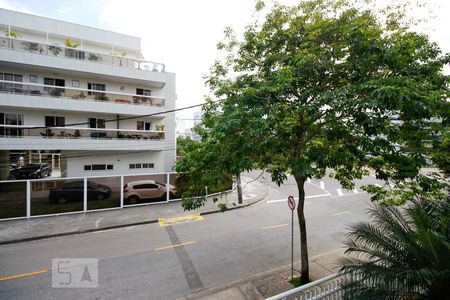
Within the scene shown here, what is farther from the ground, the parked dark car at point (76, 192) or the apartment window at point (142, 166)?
the apartment window at point (142, 166)

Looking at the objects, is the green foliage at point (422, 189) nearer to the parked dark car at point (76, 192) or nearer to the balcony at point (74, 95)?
the parked dark car at point (76, 192)

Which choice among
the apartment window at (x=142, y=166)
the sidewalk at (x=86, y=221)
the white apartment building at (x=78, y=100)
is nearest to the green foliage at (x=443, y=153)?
the sidewalk at (x=86, y=221)

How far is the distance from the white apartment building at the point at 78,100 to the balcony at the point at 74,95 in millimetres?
48

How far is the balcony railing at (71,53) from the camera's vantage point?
555 inches

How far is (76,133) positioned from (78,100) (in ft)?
7.67

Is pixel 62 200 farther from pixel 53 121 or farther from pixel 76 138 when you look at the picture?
pixel 53 121

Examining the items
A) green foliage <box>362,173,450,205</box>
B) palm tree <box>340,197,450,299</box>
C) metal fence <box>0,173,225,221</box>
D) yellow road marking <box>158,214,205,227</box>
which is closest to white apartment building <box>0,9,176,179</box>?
metal fence <box>0,173,225,221</box>

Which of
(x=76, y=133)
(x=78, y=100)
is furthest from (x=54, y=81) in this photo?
(x=76, y=133)

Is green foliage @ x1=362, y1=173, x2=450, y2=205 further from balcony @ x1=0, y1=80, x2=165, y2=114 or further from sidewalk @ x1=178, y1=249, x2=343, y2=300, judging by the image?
balcony @ x1=0, y1=80, x2=165, y2=114

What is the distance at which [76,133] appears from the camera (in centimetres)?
1564

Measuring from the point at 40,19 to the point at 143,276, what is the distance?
20.6 m

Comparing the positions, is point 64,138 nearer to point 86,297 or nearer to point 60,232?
point 60,232

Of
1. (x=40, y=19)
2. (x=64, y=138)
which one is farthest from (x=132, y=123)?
(x=40, y=19)

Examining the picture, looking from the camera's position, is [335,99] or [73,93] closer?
[335,99]
